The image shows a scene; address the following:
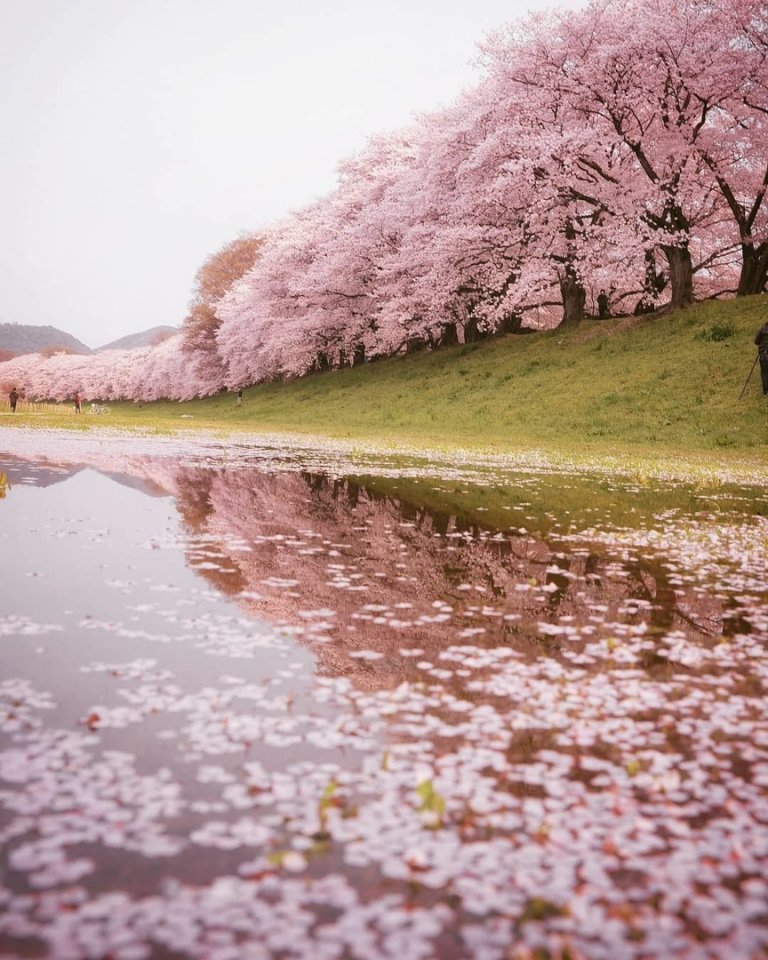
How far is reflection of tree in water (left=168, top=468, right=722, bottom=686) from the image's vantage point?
7.86 metres

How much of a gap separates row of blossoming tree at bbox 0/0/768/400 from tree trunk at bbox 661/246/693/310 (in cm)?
11

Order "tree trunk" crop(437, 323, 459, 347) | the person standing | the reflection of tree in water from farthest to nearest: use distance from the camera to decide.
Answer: "tree trunk" crop(437, 323, 459, 347)
the person standing
the reflection of tree in water

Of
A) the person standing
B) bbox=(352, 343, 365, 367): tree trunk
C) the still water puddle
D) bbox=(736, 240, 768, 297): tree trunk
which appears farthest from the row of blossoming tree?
the still water puddle

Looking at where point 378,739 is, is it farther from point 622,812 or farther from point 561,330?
point 561,330

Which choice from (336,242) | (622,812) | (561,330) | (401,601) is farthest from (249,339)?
(622,812)

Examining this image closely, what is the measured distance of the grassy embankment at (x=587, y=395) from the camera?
31.2 metres

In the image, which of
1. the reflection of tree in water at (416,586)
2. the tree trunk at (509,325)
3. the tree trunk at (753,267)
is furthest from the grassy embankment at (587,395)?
the reflection of tree in water at (416,586)

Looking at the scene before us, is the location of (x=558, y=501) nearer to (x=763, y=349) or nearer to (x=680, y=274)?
(x=763, y=349)

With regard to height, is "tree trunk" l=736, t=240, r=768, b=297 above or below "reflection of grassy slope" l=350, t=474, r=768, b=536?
above

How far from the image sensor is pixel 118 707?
577cm

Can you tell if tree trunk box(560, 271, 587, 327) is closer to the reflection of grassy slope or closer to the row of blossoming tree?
the row of blossoming tree

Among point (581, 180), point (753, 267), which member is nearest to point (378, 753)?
point (581, 180)

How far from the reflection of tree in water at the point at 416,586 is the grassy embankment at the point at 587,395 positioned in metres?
18.3

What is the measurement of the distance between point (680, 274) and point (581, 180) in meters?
7.40
